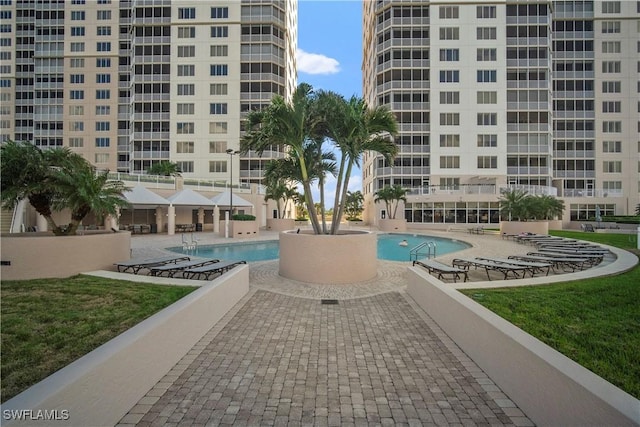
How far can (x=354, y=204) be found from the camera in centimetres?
5472

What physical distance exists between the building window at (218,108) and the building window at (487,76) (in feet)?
111

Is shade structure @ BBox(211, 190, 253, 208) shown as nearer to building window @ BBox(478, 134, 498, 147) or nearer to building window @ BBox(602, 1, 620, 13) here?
building window @ BBox(478, 134, 498, 147)

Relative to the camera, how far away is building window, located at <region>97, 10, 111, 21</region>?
48150 millimetres

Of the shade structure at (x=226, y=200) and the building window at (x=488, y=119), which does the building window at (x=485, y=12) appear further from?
the shade structure at (x=226, y=200)

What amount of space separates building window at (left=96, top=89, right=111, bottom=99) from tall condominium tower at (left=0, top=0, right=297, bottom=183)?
43cm

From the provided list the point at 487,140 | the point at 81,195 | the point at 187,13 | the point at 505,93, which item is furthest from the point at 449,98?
the point at 81,195

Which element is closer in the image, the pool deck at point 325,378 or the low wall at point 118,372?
the low wall at point 118,372

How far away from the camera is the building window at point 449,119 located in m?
40.7

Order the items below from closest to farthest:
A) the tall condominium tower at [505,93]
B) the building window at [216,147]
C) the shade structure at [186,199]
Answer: the shade structure at [186,199] → the tall condominium tower at [505,93] → the building window at [216,147]

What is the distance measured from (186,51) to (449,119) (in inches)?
1461

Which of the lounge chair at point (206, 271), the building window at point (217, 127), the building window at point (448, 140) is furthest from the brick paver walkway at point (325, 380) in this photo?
the building window at point (217, 127)

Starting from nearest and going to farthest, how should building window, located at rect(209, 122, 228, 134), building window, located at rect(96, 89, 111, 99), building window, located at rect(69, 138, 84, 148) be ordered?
building window, located at rect(209, 122, 228, 134), building window, located at rect(69, 138, 84, 148), building window, located at rect(96, 89, 111, 99)

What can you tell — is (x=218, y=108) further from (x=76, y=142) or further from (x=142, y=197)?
(x=142, y=197)

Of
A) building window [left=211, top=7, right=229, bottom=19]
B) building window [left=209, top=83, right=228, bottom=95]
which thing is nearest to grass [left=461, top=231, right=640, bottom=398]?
building window [left=209, top=83, right=228, bottom=95]
